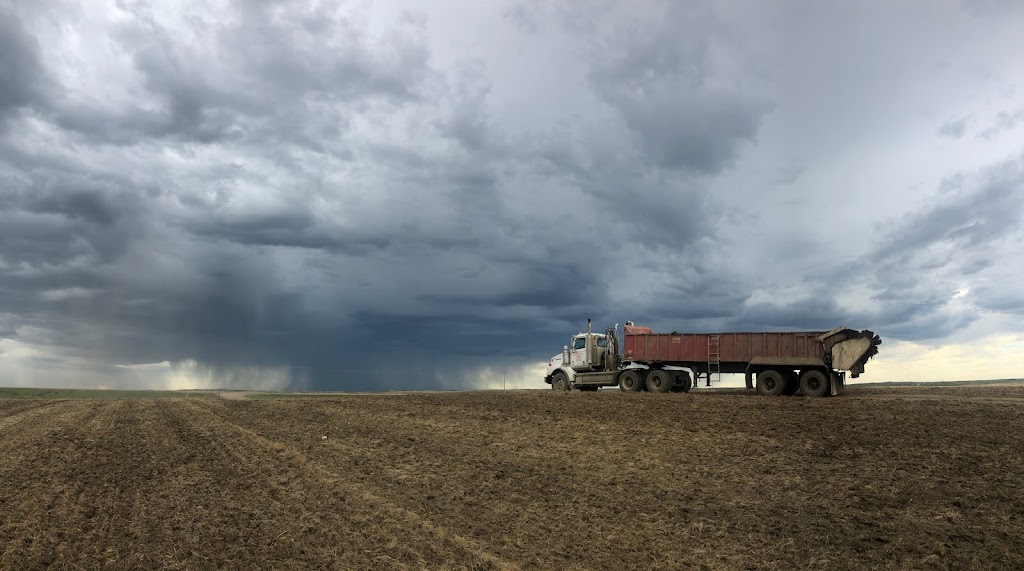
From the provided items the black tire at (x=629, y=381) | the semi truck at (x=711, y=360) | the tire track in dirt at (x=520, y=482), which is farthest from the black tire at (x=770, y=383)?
the tire track in dirt at (x=520, y=482)

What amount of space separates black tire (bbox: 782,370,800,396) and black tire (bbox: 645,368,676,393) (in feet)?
20.9

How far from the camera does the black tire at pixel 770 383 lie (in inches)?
1291

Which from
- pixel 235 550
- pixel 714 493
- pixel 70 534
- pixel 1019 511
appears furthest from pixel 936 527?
pixel 70 534

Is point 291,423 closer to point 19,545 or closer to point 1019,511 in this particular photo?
point 19,545

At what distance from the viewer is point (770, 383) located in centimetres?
3319

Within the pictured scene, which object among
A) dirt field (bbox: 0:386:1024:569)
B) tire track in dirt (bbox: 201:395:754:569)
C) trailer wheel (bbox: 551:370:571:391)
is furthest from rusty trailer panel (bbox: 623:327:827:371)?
tire track in dirt (bbox: 201:395:754:569)

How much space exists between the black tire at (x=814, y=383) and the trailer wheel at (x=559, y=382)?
1465cm

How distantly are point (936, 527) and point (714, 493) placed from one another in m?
3.93

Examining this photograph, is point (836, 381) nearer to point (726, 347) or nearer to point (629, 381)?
point (726, 347)

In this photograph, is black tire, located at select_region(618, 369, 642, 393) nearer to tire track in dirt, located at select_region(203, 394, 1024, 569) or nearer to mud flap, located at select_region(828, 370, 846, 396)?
mud flap, located at select_region(828, 370, 846, 396)

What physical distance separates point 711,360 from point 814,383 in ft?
17.6

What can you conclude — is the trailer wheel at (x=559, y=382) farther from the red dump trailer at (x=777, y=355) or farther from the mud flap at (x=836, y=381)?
the mud flap at (x=836, y=381)

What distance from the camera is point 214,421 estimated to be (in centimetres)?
2816

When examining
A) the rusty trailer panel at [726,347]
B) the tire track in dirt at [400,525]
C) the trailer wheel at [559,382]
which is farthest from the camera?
the trailer wheel at [559,382]
